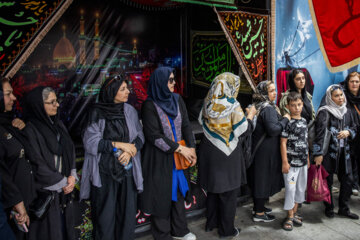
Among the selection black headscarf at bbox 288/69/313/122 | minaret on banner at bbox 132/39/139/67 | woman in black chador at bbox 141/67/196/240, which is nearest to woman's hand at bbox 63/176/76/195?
woman in black chador at bbox 141/67/196/240

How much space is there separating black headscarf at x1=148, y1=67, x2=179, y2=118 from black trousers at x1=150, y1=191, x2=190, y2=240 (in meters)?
0.82

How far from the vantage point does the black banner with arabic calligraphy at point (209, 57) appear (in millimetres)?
5031

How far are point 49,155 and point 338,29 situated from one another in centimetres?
446

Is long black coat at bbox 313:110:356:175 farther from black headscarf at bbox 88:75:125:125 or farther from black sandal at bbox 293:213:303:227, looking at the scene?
black headscarf at bbox 88:75:125:125

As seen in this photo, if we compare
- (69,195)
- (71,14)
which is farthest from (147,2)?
(69,195)

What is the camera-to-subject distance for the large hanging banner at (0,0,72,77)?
88.8 inches

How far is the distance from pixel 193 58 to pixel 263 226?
3935 mm

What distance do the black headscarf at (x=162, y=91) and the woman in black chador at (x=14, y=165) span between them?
1.08 m

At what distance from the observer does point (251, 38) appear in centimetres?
369

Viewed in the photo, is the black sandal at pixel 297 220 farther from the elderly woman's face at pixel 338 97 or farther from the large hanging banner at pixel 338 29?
the large hanging banner at pixel 338 29

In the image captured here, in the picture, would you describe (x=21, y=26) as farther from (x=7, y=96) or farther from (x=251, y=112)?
(x=251, y=112)

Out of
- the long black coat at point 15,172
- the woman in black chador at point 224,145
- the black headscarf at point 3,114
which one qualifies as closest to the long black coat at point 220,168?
the woman in black chador at point 224,145

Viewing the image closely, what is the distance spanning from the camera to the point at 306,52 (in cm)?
465

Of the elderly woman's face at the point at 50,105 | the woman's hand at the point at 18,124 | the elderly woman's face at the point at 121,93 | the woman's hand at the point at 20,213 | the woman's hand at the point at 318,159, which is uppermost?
the elderly woman's face at the point at 121,93
